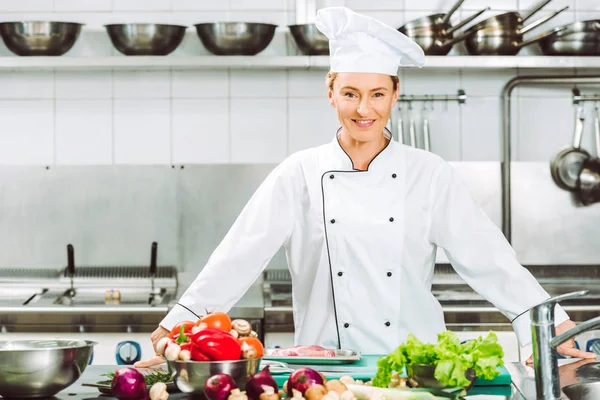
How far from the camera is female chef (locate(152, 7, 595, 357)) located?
97.7 inches

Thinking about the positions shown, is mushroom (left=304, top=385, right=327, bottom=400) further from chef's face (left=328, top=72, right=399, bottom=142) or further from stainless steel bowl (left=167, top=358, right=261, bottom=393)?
chef's face (left=328, top=72, right=399, bottom=142)

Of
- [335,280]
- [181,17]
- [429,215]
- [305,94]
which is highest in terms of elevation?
[181,17]

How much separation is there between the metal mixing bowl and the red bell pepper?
0.31 metres

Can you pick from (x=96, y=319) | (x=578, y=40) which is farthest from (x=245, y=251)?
(x=578, y=40)

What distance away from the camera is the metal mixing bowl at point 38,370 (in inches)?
70.1

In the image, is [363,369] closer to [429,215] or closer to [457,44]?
[429,215]

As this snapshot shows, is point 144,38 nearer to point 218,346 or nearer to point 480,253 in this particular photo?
point 480,253

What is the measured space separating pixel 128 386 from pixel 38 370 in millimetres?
216

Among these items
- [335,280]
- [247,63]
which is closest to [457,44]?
[247,63]

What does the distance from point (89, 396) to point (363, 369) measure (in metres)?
0.60

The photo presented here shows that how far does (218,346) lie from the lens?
5.52ft

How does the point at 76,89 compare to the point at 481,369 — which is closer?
the point at 481,369

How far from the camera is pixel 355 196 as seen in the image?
2.60m

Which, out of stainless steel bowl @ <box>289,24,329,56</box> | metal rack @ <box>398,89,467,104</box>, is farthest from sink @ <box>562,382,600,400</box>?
metal rack @ <box>398,89,467,104</box>
